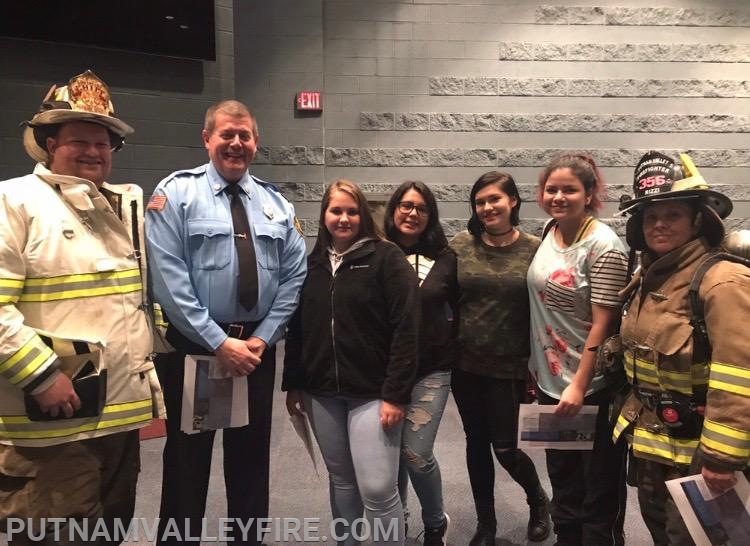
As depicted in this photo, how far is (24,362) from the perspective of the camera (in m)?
1.35

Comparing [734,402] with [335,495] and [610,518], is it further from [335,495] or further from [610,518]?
[335,495]

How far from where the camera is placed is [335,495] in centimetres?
183

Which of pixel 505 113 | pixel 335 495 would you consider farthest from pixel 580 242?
pixel 505 113

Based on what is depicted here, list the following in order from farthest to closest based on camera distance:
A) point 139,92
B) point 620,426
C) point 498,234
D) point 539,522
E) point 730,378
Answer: point 139,92
point 539,522
point 498,234
point 620,426
point 730,378

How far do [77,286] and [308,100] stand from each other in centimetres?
353

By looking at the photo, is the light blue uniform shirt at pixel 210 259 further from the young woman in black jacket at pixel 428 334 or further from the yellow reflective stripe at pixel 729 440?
the yellow reflective stripe at pixel 729 440

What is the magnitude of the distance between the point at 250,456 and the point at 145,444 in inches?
61.6

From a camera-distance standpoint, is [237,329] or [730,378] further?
[237,329]

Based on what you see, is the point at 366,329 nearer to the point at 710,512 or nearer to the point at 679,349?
the point at 679,349

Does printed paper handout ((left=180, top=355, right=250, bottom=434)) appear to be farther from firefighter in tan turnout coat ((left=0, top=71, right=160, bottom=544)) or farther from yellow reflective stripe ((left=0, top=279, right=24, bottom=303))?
yellow reflective stripe ((left=0, top=279, right=24, bottom=303))

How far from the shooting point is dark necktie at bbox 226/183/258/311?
1801 millimetres

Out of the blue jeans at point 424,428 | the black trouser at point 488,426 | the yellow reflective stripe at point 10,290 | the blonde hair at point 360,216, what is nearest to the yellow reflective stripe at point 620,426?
the black trouser at point 488,426

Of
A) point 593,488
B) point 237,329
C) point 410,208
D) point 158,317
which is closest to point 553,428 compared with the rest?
point 593,488

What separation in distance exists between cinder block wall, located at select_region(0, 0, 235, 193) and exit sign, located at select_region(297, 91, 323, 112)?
60cm
